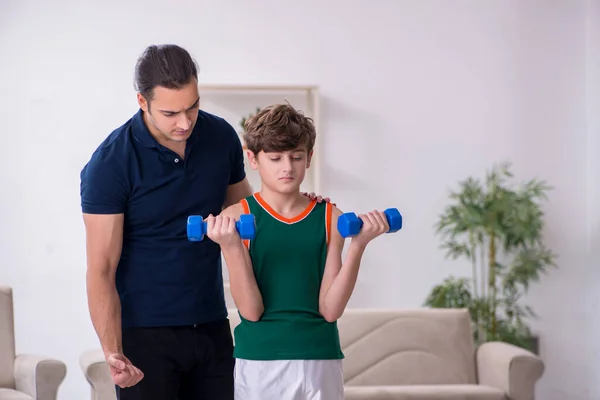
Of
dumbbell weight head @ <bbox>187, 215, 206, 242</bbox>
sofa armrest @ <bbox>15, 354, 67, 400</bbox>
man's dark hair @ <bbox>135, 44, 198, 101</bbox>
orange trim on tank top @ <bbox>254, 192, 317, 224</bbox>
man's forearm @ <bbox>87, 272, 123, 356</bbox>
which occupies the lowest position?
sofa armrest @ <bbox>15, 354, 67, 400</bbox>

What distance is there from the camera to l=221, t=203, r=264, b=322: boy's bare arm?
6.02 ft

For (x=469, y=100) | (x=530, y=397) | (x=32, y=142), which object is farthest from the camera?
(x=469, y=100)

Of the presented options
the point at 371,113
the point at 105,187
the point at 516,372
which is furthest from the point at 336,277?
the point at 371,113

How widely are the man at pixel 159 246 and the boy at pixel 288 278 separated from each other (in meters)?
0.18

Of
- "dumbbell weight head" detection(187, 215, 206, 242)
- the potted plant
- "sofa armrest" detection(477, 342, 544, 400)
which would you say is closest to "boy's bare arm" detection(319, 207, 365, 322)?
"dumbbell weight head" detection(187, 215, 206, 242)

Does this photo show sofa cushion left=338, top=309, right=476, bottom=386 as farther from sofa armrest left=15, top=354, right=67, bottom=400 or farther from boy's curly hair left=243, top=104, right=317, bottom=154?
boy's curly hair left=243, top=104, right=317, bottom=154

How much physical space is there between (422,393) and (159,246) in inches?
74.9

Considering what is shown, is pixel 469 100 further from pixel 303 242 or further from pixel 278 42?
pixel 303 242

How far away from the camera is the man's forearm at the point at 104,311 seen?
199cm

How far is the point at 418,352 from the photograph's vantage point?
403cm

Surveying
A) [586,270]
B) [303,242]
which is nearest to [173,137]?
[303,242]

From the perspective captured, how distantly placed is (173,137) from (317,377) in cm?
62

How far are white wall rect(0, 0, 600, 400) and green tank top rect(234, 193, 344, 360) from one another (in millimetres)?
3174

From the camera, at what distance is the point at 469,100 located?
5254 millimetres
